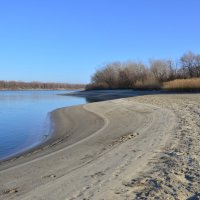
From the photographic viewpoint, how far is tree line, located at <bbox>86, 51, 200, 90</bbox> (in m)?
91.7

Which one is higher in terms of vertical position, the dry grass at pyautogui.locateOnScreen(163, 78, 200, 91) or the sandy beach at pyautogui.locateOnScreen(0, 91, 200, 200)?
the dry grass at pyautogui.locateOnScreen(163, 78, 200, 91)

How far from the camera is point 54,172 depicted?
867 cm

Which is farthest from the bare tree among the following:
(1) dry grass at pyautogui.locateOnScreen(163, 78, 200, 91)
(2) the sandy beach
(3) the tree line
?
(2) the sandy beach

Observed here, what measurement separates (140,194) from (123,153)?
4.06 m

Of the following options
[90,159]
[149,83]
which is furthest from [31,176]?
[149,83]

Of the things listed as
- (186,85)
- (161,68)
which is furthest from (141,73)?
(186,85)

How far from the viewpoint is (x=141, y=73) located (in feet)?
349

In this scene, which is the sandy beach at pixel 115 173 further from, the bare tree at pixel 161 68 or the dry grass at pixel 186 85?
the bare tree at pixel 161 68

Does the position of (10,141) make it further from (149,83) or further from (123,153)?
(149,83)

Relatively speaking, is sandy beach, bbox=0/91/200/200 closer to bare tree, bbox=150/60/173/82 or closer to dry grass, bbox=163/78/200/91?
dry grass, bbox=163/78/200/91

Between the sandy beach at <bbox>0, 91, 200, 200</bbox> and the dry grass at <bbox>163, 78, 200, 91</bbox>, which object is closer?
the sandy beach at <bbox>0, 91, 200, 200</bbox>

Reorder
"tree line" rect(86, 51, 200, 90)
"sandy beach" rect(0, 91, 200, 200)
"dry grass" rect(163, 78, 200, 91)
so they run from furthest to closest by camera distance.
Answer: "tree line" rect(86, 51, 200, 90) → "dry grass" rect(163, 78, 200, 91) → "sandy beach" rect(0, 91, 200, 200)

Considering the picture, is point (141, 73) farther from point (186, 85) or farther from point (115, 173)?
point (115, 173)

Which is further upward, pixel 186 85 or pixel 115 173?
pixel 186 85
